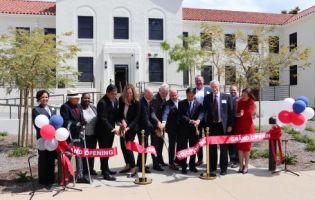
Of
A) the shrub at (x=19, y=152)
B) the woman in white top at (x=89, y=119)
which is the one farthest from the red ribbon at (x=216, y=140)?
the shrub at (x=19, y=152)

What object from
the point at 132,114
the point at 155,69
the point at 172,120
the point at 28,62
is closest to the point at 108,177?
the point at 132,114

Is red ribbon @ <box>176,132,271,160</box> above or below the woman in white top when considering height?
below

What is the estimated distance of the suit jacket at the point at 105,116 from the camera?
23.8 feet

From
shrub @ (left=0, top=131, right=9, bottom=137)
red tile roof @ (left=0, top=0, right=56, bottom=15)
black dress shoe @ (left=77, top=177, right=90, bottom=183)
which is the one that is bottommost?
black dress shoe @ (left=77, top=177, right=90, bottom=183)

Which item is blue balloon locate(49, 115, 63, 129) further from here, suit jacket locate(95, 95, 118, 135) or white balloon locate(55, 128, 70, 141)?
suit jacket locate(95, 95, 118, 135)

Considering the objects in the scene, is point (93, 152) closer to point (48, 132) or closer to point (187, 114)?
point (48, 132)

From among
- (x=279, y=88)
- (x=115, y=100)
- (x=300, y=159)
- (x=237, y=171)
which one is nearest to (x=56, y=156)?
(x=115, y=100)

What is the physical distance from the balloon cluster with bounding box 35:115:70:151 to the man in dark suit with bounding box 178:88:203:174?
248 cm

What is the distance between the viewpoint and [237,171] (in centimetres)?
802

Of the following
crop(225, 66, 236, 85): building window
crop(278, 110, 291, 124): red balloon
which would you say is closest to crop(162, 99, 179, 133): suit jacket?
crop(278, 110, 291, 124): red balloon

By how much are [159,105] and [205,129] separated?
3.69 ft

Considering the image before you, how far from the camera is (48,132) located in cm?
650

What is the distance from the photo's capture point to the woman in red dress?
25.9 feet

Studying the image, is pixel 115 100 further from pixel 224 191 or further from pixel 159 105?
pixel 224 191
